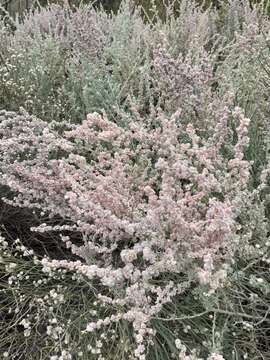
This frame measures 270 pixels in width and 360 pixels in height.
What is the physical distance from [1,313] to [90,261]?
13.8 inches

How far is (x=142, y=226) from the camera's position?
1.39 meters

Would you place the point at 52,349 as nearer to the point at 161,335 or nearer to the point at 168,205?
the point at 161,335

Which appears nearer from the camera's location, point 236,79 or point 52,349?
point 52,349

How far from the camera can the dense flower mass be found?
1363 millimetres

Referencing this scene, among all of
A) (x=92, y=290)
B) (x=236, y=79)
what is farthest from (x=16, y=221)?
(x=236, y=79)

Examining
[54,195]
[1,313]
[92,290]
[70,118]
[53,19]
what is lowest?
[1,313]

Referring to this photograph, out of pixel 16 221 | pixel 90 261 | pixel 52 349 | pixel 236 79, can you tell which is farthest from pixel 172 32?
pixel 52 349

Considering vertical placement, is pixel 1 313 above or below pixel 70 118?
below

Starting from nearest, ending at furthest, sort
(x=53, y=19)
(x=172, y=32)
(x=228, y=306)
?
1. (x=228, y=306)
2. (x=172, y=32)
3. (x=53, y=19)

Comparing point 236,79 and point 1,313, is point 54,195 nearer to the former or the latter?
point 1,313

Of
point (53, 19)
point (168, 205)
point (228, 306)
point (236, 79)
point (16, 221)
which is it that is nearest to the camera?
point (168, 205)

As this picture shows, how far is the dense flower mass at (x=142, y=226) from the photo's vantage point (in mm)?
1363

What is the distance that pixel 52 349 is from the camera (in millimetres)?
1504

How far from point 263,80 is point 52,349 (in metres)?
1.18
